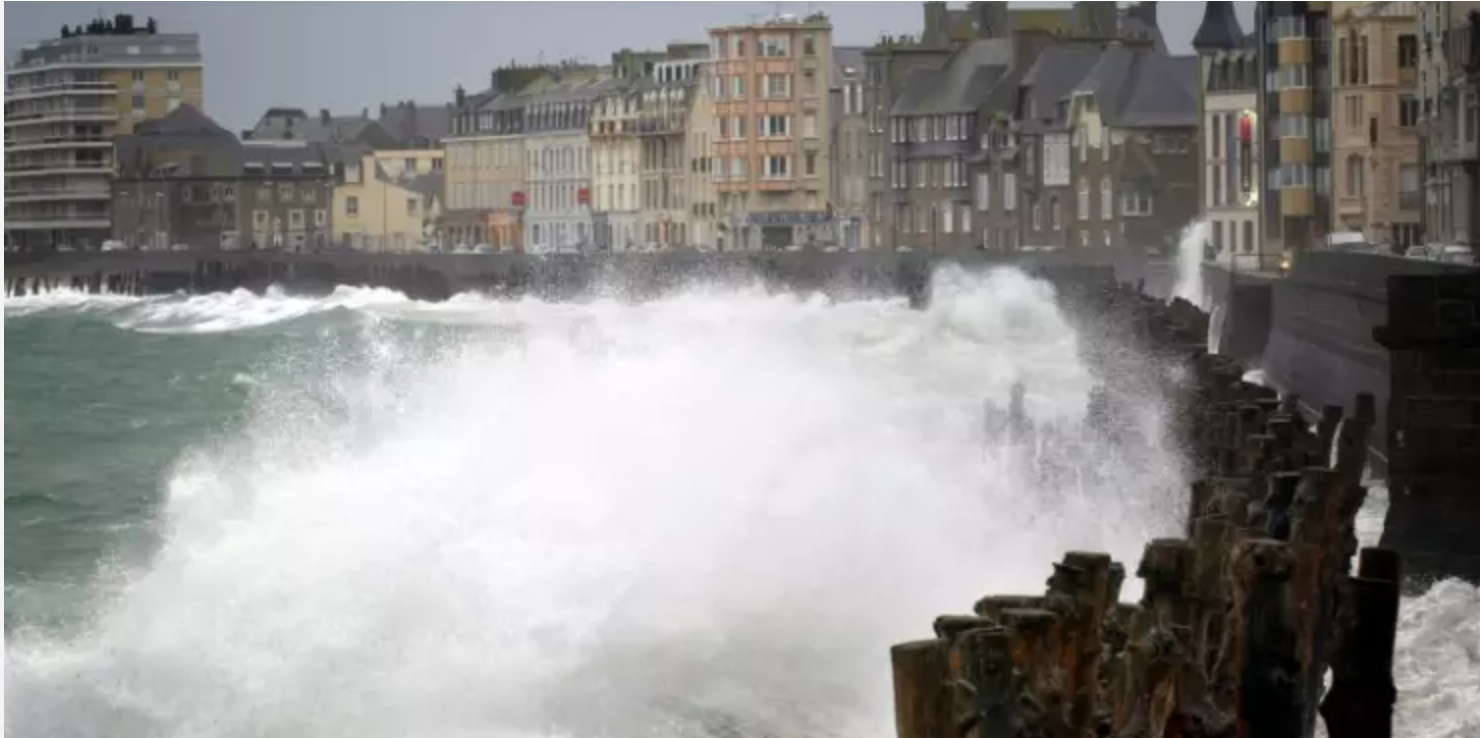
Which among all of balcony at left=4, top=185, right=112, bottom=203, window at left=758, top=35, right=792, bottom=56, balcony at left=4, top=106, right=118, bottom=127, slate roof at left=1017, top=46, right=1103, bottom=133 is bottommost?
balcony at left=4, top=185, right=112, bottom=203

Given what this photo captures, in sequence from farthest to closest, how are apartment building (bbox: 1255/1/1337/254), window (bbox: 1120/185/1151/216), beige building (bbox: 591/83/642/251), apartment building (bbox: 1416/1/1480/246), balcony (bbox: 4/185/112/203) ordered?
balcony (bbox: 4/185/112/203), beige building (bbox: 591/83/642/251), window (bbox: 1120/185/1151/216), apartment building (bbox: 1255/1/1337/254), apartment building (bbox: 1416/1/1480/246)

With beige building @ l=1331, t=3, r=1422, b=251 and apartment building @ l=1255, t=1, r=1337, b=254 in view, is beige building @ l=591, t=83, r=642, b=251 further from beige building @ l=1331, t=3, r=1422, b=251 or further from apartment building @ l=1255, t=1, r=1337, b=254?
beige building @ l=1331, t=3, r=1422, b=251

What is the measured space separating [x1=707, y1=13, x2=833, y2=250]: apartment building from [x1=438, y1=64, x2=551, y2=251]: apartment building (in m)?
22.6

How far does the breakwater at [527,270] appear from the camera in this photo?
92562 mm

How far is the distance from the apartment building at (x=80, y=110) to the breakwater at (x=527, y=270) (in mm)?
29682

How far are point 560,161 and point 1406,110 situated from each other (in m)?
79.9

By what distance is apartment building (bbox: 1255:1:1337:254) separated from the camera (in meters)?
73.6

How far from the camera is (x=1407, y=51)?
6869 cm

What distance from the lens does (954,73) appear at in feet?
383

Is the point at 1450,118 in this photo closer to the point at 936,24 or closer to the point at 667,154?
the point at 936,24

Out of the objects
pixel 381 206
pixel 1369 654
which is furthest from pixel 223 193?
pixel 1369 654

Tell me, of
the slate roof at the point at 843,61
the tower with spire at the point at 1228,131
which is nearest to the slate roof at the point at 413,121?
the slate roof at the point at 843,61

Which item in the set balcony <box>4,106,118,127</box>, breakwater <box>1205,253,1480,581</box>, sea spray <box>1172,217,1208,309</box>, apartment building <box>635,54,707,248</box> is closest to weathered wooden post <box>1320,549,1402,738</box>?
breakwater <box>1205,253,1480,581</box>

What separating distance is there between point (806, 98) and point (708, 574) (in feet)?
363
